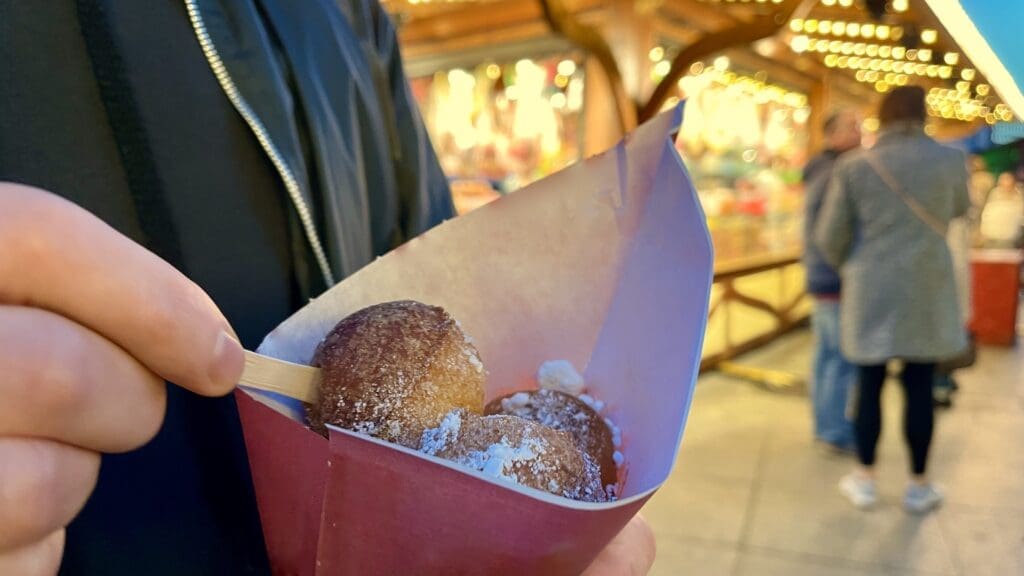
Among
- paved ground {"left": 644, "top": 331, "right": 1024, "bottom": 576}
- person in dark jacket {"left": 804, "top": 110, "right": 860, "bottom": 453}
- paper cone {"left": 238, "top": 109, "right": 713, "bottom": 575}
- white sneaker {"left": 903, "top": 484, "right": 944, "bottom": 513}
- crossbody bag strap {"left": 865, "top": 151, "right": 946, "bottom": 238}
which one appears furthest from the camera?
person in dark jacket {"left": 804, "top": 110, "right": 860, "bottom": 453}

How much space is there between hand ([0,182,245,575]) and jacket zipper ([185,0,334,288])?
1.35 feet

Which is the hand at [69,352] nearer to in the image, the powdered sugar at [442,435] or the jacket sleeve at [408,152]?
the powdered sugar at [442,435]

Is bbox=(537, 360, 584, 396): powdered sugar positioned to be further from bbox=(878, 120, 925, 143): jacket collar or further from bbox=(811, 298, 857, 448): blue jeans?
bbox=(811, 298, 857, 448): blue jeans

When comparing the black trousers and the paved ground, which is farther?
the black trousers

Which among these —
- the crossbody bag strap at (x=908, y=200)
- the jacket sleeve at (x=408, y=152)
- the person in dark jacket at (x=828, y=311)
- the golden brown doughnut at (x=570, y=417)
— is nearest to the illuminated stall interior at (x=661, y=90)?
the person in dark jacket at (x=828, y=311)

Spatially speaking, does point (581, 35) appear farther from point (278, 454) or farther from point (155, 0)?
point (278, 454)

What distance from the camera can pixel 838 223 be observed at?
369 centimetres

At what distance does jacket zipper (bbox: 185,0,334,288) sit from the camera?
810 millimetres

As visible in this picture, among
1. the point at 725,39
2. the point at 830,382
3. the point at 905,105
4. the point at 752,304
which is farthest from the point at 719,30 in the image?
the point at 752,304

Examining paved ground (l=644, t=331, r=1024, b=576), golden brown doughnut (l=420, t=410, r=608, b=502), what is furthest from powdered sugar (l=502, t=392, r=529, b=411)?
paved ground (l=644, t=331, r=1024, b=576)

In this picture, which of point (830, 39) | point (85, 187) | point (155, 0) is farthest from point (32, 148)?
point (830, 39)

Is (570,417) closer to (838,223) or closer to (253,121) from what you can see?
(253,121)

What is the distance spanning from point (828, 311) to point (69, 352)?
15.2 ft

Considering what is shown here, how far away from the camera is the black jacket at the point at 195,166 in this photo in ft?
2.36
